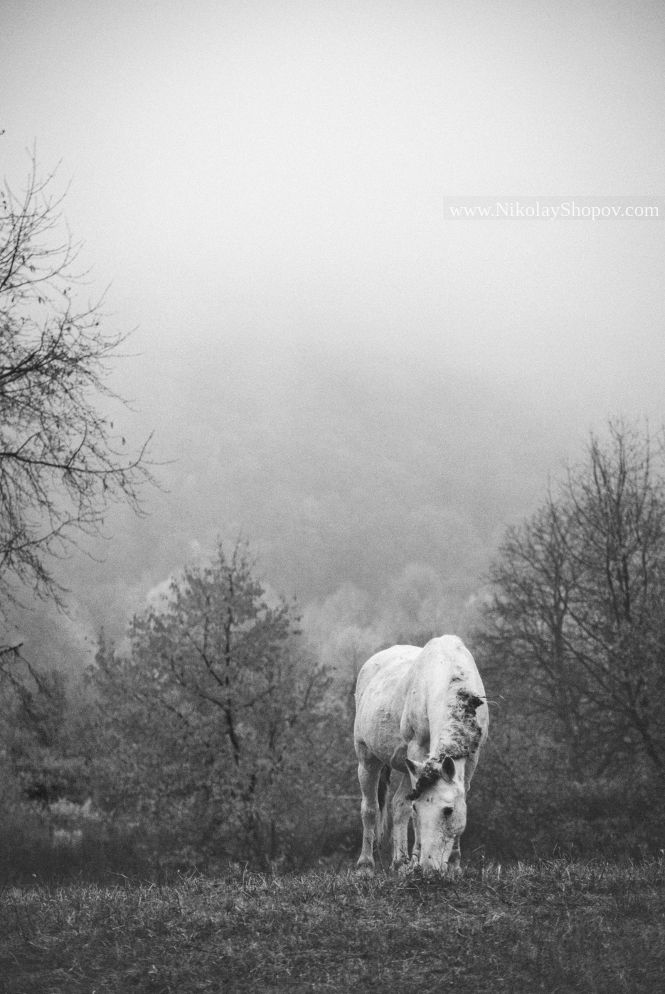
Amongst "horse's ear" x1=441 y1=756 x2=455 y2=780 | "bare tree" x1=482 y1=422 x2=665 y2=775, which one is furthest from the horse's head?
"bare tree" x1=482 y1=422 x2=665 y2=775

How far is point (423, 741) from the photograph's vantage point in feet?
31.8

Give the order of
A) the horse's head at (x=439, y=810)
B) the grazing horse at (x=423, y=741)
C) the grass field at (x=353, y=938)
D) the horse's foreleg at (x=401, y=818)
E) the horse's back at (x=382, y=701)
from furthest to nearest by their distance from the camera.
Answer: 1. the horse's back at (x=382, y=701)
2. the horse's foreleg at (x=401, y=818)
3. the grazing horse at (x=423, y=741)
4. the horse's head at (x=439, y=810)
5. the grass field at (x=353, y=938)

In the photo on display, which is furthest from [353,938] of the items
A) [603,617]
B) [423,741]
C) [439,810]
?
[603,617]

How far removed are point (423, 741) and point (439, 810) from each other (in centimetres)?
175

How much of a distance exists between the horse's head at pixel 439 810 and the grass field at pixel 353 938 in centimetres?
37

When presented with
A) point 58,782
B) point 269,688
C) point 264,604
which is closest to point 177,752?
point 269,688

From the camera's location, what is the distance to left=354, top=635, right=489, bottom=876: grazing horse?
26.2 feet

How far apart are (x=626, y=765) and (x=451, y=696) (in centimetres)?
1053

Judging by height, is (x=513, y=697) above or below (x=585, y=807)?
above

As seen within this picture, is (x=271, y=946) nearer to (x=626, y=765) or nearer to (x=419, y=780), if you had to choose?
(x=419, y=780)

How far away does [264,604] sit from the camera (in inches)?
797

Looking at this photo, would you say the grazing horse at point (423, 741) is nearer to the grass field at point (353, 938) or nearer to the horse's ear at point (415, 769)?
the horse's ear at point (415, 769)

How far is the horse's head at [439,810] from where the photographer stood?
787cm

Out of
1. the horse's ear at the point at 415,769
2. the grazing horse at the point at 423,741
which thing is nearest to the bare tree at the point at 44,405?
the horse's ear at the point at 415,769
